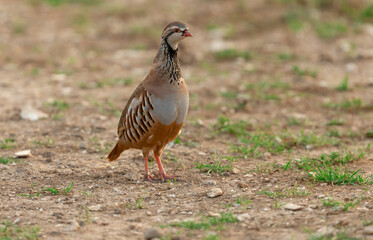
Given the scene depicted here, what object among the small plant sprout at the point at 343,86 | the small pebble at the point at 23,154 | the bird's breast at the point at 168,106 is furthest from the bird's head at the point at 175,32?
the small plant sprout at the point at 343,86

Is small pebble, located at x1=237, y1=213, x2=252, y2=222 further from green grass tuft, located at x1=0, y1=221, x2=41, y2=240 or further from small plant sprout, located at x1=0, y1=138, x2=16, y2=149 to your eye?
small plant sprout, located at x1=0, y1=138, x2=16, y2=149

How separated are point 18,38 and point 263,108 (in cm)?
490

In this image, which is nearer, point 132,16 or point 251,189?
point 251,189

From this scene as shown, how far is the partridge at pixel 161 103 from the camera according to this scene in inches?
168

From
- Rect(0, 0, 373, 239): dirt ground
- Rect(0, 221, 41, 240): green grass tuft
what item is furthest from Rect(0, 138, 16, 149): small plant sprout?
Rect(0, 221, 41, 240): green grass tuft

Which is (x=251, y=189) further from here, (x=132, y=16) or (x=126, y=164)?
(x=132, y=16)

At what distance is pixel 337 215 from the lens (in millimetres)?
3635

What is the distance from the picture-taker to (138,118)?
439 centimetres

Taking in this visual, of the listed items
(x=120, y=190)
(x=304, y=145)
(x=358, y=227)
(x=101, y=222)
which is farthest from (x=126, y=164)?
(x=358, y=227)

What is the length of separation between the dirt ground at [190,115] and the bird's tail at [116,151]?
12cm

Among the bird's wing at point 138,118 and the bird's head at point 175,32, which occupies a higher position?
the bird's head at point 175,32

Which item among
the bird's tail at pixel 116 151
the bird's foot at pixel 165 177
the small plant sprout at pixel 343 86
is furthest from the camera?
the small plant sprout at pixel 343 86

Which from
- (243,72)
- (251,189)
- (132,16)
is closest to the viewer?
(251,189)

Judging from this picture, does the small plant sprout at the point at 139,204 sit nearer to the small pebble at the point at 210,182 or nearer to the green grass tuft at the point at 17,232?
the small pebble at the point at 210,182
